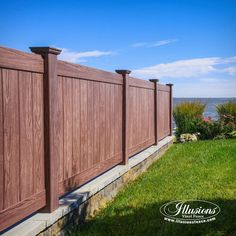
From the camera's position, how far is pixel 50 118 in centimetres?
451

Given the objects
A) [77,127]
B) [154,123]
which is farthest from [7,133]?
[154,123]

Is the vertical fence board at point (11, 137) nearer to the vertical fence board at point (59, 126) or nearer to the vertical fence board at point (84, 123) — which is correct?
the vertical fence board at point (59, 126)

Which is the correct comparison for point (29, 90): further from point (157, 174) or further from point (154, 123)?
point (154, 123)

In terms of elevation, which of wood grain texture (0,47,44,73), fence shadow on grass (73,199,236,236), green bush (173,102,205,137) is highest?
wood grain texture (0,47,44,73)

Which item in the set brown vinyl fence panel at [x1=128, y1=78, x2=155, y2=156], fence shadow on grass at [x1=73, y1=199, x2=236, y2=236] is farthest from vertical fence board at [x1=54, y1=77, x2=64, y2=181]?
brown vinyl fence panel at [x1=128, y1=78, x2=155, y2=156]

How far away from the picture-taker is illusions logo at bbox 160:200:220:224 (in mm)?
5465

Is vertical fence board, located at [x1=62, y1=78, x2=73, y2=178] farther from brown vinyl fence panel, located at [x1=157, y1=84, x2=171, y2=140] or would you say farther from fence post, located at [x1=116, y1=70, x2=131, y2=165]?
brown vinyl fence panel, located at [x1=157, y1=84, x2=171, y2=140]

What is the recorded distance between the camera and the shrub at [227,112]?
53.8 feet

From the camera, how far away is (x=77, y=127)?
18.0 feet

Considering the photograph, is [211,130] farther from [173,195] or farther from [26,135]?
[26,135]

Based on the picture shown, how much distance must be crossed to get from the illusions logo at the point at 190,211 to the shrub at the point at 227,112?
10.3 m

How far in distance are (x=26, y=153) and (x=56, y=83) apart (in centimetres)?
92

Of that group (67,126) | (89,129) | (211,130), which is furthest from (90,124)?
(211,130)

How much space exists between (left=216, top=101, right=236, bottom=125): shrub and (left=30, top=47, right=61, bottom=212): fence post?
12317mm
